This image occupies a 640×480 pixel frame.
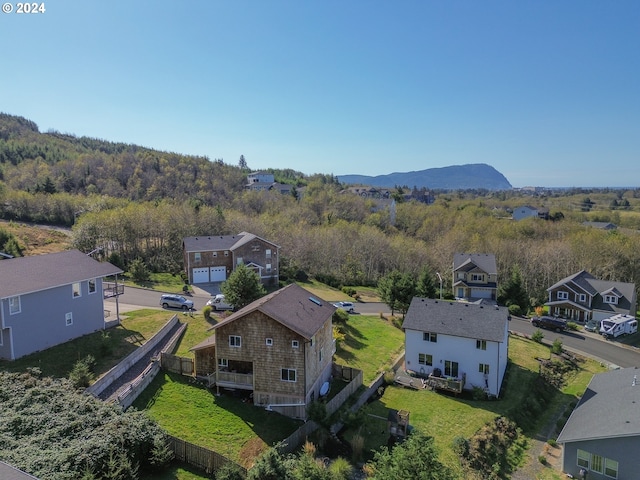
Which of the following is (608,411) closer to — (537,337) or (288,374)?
(288,374)

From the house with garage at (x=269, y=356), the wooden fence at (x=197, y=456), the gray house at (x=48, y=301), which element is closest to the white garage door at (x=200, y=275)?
the gray house at (x=48, y=301)

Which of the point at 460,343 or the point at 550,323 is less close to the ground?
the point at 460,343

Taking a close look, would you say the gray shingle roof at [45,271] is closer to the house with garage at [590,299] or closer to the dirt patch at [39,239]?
the dirt patch at [39,239]

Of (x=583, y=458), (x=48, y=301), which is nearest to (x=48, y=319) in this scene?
(x=48, y=301)

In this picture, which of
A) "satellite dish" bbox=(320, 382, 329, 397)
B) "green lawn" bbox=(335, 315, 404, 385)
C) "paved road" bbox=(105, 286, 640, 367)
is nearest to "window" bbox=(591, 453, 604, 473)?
"green lawn" bbox=(335, 315, 404, 385)

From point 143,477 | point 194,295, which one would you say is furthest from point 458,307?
point 194,295

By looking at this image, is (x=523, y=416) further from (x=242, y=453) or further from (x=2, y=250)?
(x=2, y=250)

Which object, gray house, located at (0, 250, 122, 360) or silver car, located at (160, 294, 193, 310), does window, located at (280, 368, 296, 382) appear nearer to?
gray house, located at (0, 250, 122, 360)
